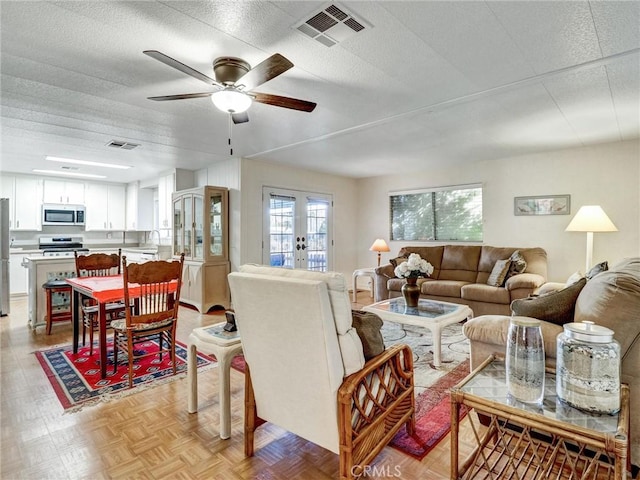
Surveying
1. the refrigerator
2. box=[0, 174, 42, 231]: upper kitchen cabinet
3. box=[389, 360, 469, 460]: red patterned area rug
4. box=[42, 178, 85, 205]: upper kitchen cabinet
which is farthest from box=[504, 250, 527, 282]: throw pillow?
box=[0, 174, 42, 231]: upper kitchen cabinet

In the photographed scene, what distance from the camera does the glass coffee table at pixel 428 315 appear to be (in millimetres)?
2914

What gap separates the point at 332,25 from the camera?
6.06 ft

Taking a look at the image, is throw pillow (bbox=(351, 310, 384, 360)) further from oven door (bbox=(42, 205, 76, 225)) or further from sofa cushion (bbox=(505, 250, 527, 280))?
oven door (bbox=(42, 205, 76, 225))

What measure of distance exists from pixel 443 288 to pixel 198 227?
12.5ft

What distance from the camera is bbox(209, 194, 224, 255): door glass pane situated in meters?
5.19

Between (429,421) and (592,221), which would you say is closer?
(429,421)

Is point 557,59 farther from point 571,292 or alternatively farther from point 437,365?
point 437,365

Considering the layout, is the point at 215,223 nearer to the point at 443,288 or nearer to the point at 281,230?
the point at 281,230

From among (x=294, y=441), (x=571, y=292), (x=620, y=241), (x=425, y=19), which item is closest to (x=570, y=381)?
(x=571, y=292)

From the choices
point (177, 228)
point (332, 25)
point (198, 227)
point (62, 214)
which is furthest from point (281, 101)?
point (62, 214)

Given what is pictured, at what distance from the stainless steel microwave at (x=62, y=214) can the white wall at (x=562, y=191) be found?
6.95 metres

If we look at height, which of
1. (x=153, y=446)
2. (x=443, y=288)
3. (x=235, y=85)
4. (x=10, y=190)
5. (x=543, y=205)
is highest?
(x=235, y=85)

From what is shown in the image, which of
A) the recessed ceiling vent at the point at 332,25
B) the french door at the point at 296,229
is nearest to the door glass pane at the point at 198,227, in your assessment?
the french door at the point at 296,229

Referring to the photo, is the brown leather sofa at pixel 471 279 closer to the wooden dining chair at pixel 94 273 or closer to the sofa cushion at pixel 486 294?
the sofa cushion at pixel 486 294
